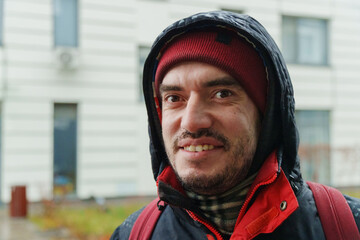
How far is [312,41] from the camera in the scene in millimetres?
14266

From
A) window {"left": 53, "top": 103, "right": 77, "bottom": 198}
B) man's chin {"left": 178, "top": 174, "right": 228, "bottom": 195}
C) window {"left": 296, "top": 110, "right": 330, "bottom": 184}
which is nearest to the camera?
man's chin {"left": 178, "top": 174, "right": 228, "bottom": 195}

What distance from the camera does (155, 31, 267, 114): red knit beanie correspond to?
1.67 m

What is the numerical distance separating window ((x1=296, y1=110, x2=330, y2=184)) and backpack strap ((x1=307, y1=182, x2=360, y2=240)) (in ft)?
39.2

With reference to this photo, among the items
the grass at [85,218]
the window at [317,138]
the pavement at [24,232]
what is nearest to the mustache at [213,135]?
the grass at [85,218]

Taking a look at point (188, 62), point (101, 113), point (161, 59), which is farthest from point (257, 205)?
point (101, 113)

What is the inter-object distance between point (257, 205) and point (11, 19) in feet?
34.2

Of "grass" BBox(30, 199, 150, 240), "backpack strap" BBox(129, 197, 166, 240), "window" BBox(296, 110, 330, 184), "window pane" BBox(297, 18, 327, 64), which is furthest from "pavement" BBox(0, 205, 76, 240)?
"window pane" BBox(297, 18, 327, 64)

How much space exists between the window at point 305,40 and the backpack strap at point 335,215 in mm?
12640

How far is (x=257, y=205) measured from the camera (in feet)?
5.24

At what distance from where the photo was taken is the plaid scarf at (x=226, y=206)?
65.7 inches

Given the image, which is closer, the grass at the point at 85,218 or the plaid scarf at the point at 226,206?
the plaid scarf at the point at 226,206

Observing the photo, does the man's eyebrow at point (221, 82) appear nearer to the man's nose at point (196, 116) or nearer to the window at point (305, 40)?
the man's nose at point (196, 116)

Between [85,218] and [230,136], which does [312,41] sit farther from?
[230,136]

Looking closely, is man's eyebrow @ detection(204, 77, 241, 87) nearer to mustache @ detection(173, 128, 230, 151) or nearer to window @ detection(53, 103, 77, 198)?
mustache @ detection(173, 128, 230, 151)
